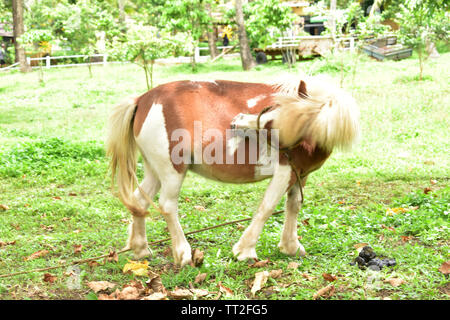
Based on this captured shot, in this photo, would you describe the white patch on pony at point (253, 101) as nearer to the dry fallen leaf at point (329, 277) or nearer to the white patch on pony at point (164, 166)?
the white patch on pony at point (164, 166)

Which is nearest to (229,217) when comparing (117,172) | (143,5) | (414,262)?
(117,172)

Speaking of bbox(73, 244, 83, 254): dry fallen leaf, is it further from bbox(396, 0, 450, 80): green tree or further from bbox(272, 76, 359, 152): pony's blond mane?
bbox(396, 0, 450, 80): green tree

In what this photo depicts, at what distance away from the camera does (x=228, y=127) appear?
4090mm

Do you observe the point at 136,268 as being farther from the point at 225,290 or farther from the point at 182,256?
the point at 225,290

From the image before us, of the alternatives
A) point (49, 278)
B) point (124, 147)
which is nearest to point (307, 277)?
point (124, 147)

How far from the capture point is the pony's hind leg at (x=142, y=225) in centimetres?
453

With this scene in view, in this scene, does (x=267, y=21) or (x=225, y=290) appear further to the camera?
(x=267, y=21)

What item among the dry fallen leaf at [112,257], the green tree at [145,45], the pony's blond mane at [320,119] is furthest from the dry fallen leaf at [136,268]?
the green tree at [145,45]

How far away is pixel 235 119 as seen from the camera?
4059 millimetres

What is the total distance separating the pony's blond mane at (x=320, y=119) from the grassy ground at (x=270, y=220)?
1.09 m

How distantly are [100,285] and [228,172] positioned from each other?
1.39m

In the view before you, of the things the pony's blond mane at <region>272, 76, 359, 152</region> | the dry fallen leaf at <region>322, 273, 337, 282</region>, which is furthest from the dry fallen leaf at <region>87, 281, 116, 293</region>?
the pony's blond mane at <region>272, 76, 359, 152</region>

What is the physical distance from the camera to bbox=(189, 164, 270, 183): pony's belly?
4160 millimetres

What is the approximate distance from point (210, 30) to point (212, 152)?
2536cm
